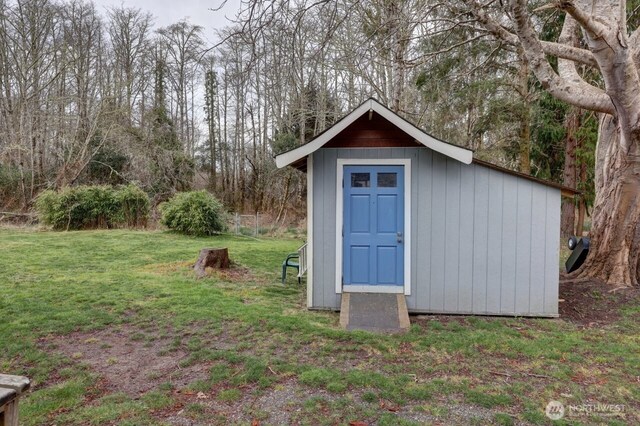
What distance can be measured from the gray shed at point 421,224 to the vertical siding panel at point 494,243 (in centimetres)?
1

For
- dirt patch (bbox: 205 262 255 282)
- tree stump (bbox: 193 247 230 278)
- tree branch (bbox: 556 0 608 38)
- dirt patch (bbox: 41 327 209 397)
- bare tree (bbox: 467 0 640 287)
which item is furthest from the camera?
tree stump (bbox: 193 247 230 278)

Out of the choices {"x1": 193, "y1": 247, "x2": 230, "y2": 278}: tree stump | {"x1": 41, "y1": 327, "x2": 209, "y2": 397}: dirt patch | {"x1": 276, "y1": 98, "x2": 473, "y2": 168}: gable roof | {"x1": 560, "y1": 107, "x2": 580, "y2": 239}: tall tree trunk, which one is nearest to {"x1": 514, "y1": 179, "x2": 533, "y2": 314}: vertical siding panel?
{"x1": 276, "y1": 98, "x2": 473, "y2": 168}: gable roof

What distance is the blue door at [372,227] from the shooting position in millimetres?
5316

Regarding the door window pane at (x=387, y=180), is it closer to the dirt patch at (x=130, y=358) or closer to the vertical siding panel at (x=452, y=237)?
the vertical siding panel at (x=452, y=237)

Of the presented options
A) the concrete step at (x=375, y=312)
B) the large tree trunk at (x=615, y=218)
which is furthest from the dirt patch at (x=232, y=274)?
the large tree trunk at (x=615, y=218)

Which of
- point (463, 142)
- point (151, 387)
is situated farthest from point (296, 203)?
point (151, 387)

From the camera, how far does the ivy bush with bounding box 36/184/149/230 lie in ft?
44.8

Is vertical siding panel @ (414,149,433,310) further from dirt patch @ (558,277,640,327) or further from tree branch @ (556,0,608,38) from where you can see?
tree branch @ (556,0,608,38)

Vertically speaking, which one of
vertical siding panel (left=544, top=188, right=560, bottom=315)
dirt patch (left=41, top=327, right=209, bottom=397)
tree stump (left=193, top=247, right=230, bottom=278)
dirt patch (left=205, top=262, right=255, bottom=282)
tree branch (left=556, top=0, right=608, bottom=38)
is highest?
tree branch (left=556, top=0, right=608, bottom=38)

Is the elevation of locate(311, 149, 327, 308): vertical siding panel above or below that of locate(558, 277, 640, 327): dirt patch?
above

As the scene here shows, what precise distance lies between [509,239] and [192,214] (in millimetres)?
A: 10620

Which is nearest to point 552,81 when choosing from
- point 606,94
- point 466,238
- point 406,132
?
point 606,94

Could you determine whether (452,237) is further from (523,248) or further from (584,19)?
(584,19)

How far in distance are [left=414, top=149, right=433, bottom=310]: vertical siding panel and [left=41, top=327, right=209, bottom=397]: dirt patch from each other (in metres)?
3.03
